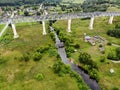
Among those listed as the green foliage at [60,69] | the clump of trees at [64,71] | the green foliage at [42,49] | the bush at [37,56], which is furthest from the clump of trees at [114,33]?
the bush at [37,56]

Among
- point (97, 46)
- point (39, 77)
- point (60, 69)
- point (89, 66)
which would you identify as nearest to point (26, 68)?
point (39, 77)

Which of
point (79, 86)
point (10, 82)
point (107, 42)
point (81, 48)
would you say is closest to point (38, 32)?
point (81, 48)

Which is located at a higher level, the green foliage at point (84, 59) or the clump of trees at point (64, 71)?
the green foliage at point (84, 59)

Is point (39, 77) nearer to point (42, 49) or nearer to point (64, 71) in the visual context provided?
point (64, 71)

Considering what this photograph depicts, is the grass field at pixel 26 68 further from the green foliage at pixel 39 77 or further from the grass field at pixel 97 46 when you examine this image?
the grass field at pixel 97 46

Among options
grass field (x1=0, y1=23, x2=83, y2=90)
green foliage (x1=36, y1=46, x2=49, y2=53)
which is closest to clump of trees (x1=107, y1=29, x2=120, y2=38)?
grass field (x1=0, y1=23, x2=83, y2=90)

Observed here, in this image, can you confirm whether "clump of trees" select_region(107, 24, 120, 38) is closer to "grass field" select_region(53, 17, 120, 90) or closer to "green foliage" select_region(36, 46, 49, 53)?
"grass field" select_region(53, 17, 120, 90)
